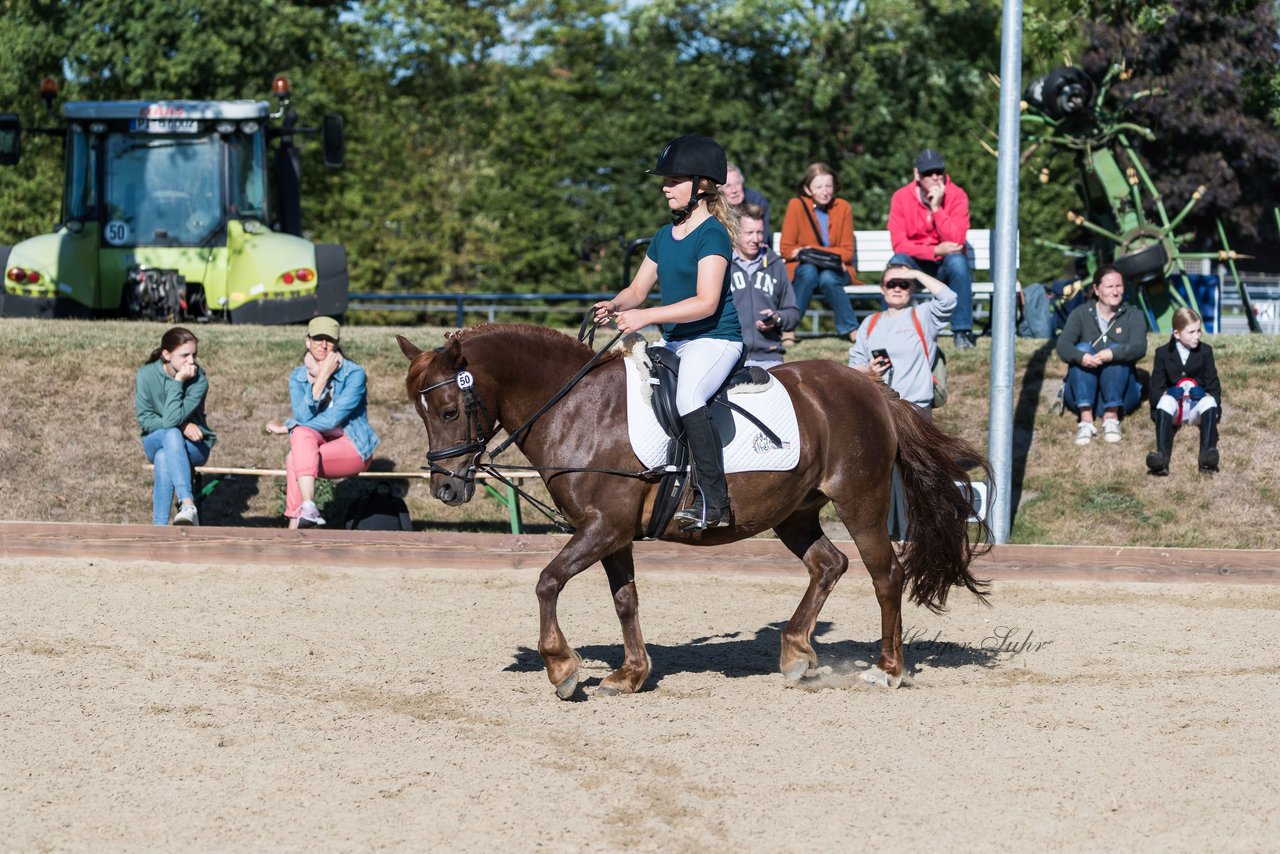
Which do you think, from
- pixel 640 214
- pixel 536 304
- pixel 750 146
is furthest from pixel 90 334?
pixel 750 146

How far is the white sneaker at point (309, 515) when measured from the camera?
34.7 ft

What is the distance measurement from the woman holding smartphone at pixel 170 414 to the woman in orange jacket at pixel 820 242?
4675mm

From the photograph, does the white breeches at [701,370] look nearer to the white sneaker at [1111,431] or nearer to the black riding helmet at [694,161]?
the black riding helmet at [694,161]

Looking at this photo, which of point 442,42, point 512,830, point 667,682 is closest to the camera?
point 512,830

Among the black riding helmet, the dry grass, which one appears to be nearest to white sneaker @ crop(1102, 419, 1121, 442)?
the dry grass

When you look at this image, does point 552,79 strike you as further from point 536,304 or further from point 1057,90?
point 1057,90

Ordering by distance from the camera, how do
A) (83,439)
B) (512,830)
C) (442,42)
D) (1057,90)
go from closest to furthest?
1. (512,830)
2. (83,439)
3. (1057,90)
4. (442,42)

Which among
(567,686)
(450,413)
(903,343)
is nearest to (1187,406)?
(903,343)

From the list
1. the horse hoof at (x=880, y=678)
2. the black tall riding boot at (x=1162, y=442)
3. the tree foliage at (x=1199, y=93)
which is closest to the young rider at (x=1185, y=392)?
the black tall riding boot at (x=1162, y=442)

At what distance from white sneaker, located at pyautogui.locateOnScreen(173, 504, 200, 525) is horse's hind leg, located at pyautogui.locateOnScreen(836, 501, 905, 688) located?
16.5 ft

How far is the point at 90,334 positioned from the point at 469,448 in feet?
28.1

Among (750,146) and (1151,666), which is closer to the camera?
(1151,666)

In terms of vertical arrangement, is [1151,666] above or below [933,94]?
below

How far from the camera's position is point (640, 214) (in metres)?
29.3
